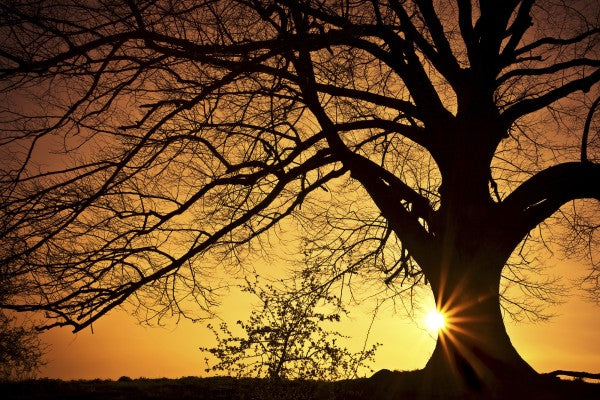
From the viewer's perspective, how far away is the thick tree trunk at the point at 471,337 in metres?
6.77

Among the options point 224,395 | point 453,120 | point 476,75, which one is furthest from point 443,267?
point 224,395

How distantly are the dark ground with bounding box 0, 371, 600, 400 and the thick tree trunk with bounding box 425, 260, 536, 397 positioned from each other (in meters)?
0.26

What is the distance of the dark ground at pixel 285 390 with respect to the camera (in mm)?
6305

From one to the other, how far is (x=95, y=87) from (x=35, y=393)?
666cm

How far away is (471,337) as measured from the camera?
23.0ft

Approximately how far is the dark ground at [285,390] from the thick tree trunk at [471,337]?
10.1 inches

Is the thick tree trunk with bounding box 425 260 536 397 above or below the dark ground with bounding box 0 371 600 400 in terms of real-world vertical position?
above

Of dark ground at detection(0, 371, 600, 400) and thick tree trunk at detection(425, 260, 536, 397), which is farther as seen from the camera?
thick tree trunk at detection(425, 260, 536, 397)

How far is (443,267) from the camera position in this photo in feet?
23.9

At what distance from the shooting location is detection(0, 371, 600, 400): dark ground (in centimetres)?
630

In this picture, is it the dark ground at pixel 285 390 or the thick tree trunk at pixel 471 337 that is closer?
the dark ground at pixel 285 390

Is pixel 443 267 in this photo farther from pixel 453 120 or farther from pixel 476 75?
pixel 476 75

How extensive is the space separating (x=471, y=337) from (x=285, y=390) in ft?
9.50

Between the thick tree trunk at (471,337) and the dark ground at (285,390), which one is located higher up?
the thick tree trunk at (471,337)
